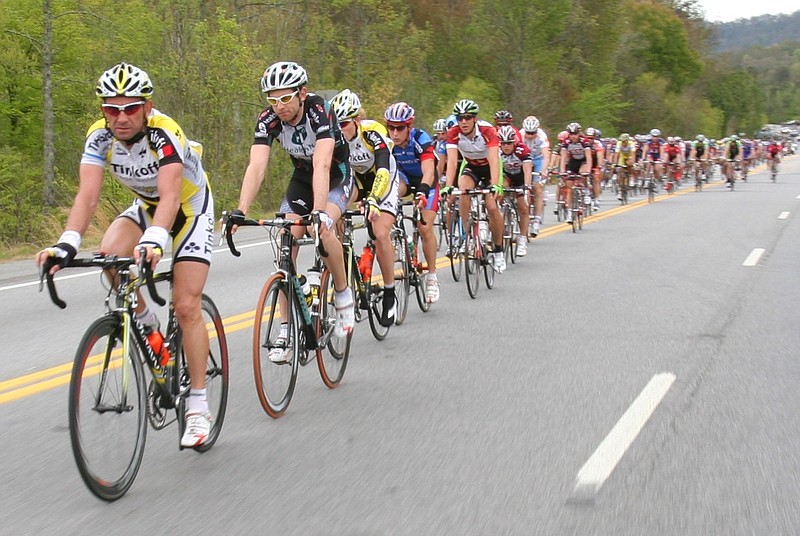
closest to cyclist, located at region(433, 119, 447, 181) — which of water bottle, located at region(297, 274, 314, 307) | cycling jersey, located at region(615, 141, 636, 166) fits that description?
water bottle, located at region(297, 274, 314, 307)

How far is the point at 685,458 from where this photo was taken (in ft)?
16.5

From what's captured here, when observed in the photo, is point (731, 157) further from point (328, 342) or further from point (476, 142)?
point (328, 342)

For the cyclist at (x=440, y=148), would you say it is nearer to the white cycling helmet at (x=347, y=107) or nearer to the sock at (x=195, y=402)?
the white cycling helmet at (x=347, y=107)

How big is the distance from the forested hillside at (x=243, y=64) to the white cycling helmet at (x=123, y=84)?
1417 centimetres

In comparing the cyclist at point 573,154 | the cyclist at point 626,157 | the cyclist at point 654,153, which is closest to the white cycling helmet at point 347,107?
the cyclist at point 573,154

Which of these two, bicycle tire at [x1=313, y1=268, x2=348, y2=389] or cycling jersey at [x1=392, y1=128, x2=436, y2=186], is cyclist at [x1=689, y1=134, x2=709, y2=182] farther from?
bicycle tire at [x1=313, y1=268, x2=348, y2=389]

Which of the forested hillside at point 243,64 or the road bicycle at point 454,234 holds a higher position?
the forested hillside at point 243,64

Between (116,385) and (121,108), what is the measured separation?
124 cm

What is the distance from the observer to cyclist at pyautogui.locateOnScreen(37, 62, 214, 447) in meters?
4.68

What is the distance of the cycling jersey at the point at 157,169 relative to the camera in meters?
4.88

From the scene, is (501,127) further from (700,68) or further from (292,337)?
(700,68)

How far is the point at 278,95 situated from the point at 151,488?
251 cm

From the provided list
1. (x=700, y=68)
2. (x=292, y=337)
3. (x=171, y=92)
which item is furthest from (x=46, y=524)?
(x=700, y=68)

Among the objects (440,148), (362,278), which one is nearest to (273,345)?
(362,278)
